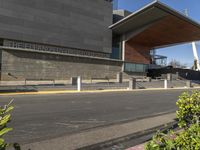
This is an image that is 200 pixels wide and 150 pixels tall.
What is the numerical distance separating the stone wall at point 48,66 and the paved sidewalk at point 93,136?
26464 millimetres

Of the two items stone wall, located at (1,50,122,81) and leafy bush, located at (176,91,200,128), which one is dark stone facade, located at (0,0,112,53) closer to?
stone wall, located at (1,50,122,81)

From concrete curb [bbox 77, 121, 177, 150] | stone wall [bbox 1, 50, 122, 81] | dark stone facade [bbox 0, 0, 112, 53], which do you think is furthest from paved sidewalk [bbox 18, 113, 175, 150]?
dark stone facade [bbox 0, 0, 112, 53]

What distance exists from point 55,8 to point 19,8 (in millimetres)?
6023

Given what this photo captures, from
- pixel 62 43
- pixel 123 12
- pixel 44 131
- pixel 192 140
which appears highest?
pixel 123 12

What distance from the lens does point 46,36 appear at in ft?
122

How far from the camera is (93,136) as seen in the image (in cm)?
704

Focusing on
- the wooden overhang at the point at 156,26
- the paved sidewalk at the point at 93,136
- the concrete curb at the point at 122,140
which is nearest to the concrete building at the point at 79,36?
the wooden overhang at the point at 156,26

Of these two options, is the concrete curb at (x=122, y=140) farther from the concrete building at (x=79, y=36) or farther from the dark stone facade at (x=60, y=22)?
the dark stone facade at (x=60, y=22)

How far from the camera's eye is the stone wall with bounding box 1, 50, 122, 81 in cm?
3253

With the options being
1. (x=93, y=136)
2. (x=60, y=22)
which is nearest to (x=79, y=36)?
(x=60, y=22)

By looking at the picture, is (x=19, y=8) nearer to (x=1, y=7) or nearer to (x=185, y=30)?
(x=1, y=7)

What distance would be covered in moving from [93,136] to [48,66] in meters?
30.8

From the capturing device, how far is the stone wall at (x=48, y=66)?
32531 mm

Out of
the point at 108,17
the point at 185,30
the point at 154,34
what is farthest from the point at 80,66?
the point at 185,30
